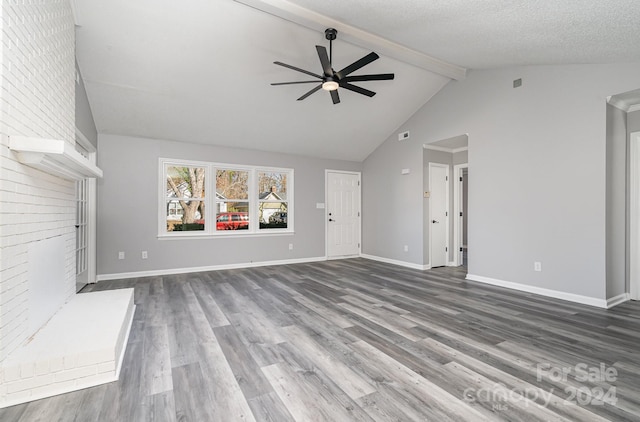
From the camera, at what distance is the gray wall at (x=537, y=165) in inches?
137

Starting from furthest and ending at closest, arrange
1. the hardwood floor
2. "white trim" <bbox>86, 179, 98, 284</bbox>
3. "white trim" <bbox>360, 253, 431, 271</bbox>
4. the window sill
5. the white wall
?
"white trim" <bbox>360, 253, 431, 271</bbox> → the window sill → "white trim" <bbox>86, 179, 98, 284</bbox> → the white wall → the hardwood floor

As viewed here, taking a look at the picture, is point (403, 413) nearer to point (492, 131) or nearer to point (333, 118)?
point (492, 131)

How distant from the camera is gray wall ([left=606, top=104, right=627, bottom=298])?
11.4ft

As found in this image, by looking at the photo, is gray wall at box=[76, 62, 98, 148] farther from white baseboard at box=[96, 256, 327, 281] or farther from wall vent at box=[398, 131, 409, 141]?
wall vent at box=[398, 131, 409, 141]

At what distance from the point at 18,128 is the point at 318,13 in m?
2.86

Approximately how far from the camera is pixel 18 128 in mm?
1898

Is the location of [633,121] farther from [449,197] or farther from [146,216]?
[146,216]

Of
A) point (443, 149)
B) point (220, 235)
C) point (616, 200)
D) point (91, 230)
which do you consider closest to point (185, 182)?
point (220, 235)

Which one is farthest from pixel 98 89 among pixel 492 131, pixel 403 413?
pixel 492 131

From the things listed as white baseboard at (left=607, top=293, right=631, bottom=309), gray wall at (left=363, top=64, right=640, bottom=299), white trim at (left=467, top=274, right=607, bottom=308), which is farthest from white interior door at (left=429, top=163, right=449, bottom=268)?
white baseboard at (left=607, top=293, right=631, bottom=309)

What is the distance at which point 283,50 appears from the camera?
151 inches

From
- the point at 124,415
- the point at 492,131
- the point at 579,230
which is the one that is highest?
the point at 492,131

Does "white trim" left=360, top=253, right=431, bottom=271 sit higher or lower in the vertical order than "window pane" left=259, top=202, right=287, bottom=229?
lower

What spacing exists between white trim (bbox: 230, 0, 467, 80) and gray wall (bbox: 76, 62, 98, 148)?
8.13 feet
